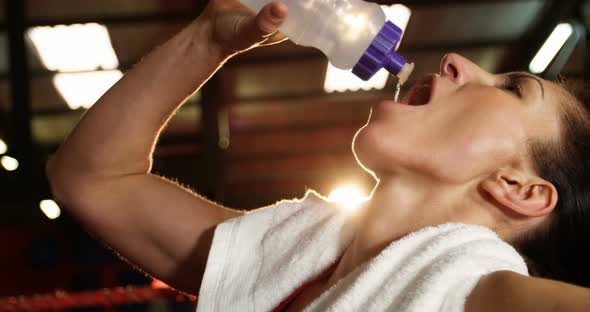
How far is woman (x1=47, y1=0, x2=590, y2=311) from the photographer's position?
101 cm

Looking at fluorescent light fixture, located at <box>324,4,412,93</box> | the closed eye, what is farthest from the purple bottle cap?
fluorescent light fixture, located at <box>324,4,412,93</box>

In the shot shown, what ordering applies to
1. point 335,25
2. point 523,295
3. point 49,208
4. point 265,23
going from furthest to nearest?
point 49,208 < point 335,25 < point 265,23 < point 523,295

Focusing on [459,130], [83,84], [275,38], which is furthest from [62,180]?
[83,84]

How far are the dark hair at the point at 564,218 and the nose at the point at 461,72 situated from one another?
6.4 inches

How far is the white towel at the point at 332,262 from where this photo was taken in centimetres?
76

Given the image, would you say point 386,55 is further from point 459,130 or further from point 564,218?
point 564,218

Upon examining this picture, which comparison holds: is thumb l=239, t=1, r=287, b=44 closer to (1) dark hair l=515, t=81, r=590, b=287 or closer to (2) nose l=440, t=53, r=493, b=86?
(2) nose l=440, t=53, r=493, b=86

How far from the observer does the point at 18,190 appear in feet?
15.0

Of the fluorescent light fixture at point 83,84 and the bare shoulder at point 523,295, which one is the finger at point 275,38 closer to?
the bare shoulder at point 523,295

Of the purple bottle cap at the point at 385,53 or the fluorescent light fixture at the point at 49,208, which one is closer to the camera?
the purple bottle cap at the point at 385,53

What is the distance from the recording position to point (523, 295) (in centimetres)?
65

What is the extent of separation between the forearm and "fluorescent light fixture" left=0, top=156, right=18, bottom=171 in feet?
11.8

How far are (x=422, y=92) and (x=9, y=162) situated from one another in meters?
4.01

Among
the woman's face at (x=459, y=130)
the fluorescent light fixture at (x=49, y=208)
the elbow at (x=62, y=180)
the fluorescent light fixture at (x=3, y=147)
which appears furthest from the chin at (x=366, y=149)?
the fluorescent light fixture at (x=49, y=208)
